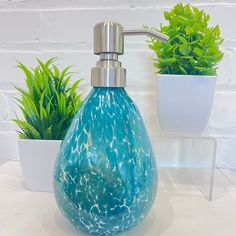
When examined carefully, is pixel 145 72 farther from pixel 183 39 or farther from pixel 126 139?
pixel 126 139

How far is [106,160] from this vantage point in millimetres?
241

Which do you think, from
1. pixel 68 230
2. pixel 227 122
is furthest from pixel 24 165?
pixel 227 122

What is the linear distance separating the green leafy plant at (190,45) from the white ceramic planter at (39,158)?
0.71ft

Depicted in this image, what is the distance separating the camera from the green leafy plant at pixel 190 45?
1.17ft

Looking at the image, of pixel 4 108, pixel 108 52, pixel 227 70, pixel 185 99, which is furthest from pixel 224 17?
pixel 4 108

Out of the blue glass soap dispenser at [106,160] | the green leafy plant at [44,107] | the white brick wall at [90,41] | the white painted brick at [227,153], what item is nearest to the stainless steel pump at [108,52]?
the blue glass soap dispenser at [106,160]

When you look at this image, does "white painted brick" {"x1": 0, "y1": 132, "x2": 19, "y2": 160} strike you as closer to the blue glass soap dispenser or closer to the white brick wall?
the white brick wall

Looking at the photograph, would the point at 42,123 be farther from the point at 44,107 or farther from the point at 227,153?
the point at 227,153

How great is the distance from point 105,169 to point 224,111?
36 centimetres

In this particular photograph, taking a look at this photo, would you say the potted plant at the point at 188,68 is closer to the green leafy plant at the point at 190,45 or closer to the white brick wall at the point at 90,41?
the green leafy plant at the point at 190,45

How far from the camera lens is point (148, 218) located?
31 centimetres

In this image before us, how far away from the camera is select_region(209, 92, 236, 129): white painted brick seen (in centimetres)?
50

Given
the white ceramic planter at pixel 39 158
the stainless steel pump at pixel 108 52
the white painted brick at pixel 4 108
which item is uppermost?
the stainless steel pump at pixel 108 52

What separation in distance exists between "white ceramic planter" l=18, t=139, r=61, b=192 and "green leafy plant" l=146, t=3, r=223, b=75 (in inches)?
8.5
